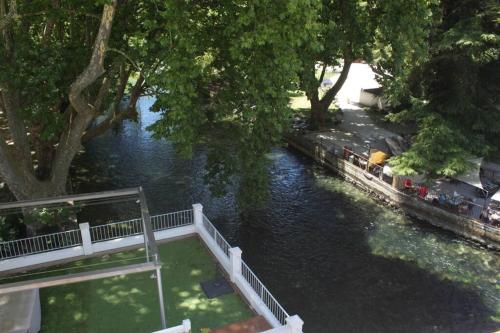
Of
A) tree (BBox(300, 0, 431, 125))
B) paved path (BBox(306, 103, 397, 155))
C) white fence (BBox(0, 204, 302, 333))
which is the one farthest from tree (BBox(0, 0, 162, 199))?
paved path (BBox(306, 103, 397, 155))

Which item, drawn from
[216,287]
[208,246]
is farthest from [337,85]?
[216,287]

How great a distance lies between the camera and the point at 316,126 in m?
34.8

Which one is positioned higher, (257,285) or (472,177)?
(472,177)

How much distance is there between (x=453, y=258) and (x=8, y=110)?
19677 mm

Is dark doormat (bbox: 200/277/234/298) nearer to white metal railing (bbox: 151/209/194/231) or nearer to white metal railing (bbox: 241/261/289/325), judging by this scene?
white metal railing (bbox: 241/261/289/325)

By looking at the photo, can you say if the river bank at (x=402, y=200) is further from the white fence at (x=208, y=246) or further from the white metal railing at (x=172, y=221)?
the white fence at (x=208, y=246)

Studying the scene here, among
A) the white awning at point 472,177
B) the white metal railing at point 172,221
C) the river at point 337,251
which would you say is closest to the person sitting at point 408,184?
the river at point 337,251

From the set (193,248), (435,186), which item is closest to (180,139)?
(193,248)

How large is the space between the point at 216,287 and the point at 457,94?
18.5 meters

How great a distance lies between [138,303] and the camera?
13062mm

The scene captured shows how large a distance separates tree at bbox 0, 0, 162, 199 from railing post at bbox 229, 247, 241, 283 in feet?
22.1

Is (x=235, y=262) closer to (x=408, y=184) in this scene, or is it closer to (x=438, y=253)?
(x=438, y=253)

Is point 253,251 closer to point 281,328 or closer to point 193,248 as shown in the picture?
point 193,248

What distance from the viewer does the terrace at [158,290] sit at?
40.2ft
